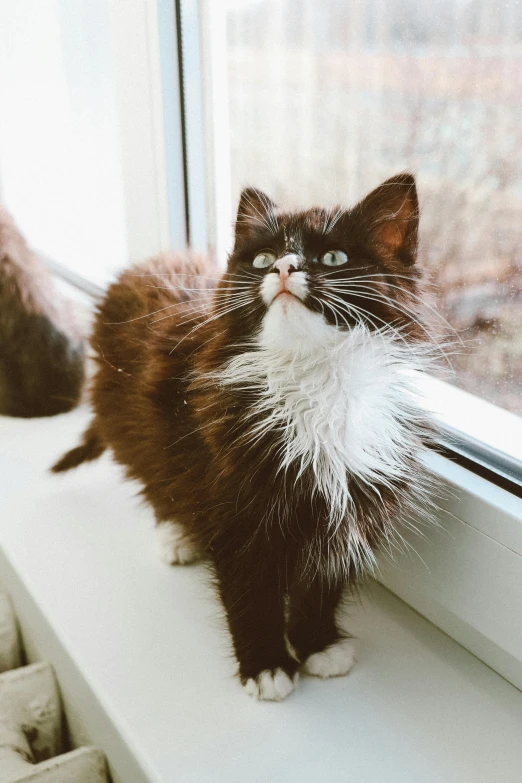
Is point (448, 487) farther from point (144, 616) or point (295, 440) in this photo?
point (144, 616)

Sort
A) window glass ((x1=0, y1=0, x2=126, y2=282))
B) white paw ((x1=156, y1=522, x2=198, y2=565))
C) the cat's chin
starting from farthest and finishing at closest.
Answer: window glass ((x1=0, y1=0, x2=126, y2=282)) < white paw ((x1=156, y1=522, x2=198, y2=565)) < the cat's chin

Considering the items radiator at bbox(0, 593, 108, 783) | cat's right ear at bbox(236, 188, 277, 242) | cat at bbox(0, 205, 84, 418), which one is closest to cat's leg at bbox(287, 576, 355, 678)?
radiator at bbox(0, 593, 108, 783)

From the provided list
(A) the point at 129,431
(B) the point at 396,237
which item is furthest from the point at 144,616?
A: (B) the point at 396,237

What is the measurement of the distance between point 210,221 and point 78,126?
50cm

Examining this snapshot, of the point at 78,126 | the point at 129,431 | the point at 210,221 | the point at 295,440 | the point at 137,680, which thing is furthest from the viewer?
the point at 78,126

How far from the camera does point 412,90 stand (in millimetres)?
770

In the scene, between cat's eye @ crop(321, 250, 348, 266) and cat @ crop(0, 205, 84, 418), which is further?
cat @ crop(0, 205, 84, 418)

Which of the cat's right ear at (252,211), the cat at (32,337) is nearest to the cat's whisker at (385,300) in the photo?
the cat's right ear at (252,211)

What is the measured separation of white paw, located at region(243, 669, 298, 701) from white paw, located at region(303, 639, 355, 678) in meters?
0.04

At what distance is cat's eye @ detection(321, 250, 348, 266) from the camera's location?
59cm

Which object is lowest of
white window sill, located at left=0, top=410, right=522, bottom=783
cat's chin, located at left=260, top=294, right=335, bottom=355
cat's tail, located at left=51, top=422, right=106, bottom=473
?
white window sill, located at left=0, top=410, right=522, bottom=783

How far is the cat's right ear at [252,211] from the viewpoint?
67 centimetres

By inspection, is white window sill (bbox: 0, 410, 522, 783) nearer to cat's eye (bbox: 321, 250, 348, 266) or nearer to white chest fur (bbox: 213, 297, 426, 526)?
white chest fur (bbox: 213, 297, 426, 526)

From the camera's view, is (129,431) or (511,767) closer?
(511,767)
